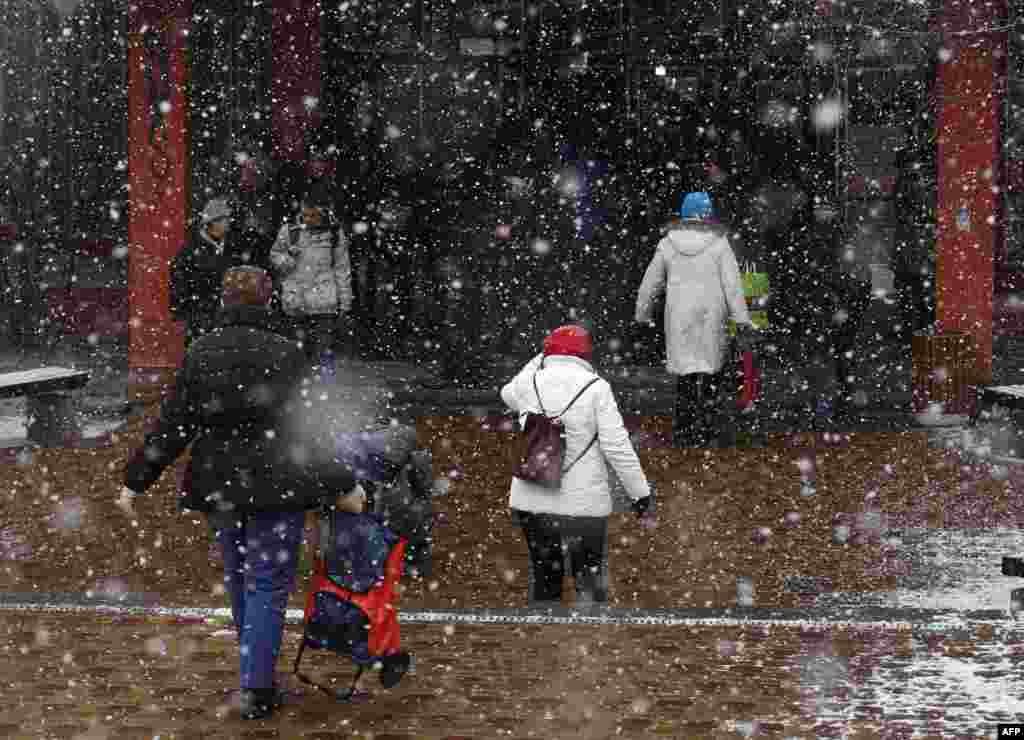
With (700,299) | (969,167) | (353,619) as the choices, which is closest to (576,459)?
(353,619)

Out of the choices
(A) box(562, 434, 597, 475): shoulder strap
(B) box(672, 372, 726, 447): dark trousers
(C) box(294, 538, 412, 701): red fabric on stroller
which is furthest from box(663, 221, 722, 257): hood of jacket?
(C) box(294, 538, 412, 701): red fabric on stroller

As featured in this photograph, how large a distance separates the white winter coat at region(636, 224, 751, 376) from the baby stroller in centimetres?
749

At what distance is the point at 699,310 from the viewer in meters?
13.8

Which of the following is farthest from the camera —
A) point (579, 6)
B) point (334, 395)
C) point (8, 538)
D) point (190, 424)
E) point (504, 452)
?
point (579, 6)

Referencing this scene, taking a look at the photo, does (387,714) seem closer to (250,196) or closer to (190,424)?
(190,424)

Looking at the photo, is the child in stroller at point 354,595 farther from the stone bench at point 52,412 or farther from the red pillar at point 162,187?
the red pillar at point 162,187

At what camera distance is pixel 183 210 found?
59.5 ft

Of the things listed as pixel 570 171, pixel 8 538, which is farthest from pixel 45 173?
pixel 8 538

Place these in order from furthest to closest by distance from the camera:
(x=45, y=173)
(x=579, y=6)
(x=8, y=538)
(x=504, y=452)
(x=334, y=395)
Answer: (x=45, y=173)
(x=579, y=6)
(x=504, y=452)
(x=8, y=538)
(x=334, y=395)

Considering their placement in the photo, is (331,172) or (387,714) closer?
(387,714)

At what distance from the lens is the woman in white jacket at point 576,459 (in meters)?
7.80

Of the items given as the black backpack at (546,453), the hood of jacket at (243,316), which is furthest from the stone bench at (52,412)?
the hood of jacket at (243,316)

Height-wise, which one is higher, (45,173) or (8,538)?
(45,173)

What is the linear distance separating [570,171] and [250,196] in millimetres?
2919
